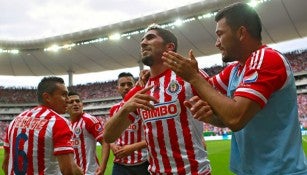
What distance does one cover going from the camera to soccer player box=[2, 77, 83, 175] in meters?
3.82

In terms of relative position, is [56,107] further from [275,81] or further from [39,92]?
[275,81]

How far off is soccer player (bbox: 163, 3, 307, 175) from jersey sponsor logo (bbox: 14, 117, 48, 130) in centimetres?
199

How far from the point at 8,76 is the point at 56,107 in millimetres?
51145

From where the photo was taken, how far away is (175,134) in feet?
11.2

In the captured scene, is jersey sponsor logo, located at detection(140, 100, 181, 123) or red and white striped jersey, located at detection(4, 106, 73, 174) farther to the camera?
red and white striped jersey, located at detection(4, 106, 73, 174)

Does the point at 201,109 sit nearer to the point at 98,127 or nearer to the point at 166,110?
the point at 166,110

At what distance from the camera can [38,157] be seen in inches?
154

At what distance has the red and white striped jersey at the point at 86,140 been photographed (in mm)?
6133

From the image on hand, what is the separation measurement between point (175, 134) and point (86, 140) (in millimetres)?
3118

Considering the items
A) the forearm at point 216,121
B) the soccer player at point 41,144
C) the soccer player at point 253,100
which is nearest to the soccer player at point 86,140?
the soccer player at point 41,144

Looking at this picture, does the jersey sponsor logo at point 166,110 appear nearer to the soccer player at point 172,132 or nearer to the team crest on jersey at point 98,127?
the soccer player at point 172,132

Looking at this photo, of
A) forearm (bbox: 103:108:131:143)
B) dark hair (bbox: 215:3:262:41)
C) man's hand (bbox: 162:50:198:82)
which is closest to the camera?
man's hand (bbox: 162:50:198:82)

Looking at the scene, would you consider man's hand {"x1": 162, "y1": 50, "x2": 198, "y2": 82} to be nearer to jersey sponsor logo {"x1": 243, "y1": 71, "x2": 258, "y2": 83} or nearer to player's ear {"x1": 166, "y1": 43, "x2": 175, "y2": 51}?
jersey sponsor logo {"x1": 243, "y1": 71, "x2": 258, "y2": 83}

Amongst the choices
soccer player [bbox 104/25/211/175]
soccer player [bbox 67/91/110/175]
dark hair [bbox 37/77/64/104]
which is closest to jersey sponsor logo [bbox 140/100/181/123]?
soccer player [bbox 104/25/211/175]
